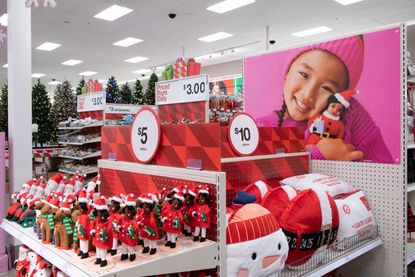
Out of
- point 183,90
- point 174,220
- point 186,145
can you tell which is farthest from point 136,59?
point 174,220

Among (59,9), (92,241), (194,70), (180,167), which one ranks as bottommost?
(92,241)

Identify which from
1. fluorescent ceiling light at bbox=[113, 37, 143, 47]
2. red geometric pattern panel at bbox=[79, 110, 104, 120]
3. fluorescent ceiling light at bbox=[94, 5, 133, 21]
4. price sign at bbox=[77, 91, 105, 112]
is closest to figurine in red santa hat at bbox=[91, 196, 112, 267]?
price sign at bbox=[77, 91, 105, 112]

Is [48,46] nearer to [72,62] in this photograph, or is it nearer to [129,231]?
[72,62]

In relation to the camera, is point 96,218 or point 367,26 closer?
point 96,218

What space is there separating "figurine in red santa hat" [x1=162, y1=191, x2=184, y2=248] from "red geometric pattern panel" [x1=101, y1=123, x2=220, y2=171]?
0.24m

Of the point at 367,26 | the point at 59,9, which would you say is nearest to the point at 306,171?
the point at 59,9

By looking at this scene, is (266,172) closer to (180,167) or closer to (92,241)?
(180,167)

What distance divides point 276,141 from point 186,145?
41.7 inches

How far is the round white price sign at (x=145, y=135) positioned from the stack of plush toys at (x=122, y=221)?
0.27 m

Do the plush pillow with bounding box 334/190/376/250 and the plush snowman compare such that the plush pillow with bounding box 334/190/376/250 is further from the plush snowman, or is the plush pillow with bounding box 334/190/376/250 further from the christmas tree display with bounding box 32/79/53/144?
the christmas tree display with bounding box 32/79/53/144

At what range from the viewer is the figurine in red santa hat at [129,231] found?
4.04ft

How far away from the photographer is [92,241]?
127 centimetres

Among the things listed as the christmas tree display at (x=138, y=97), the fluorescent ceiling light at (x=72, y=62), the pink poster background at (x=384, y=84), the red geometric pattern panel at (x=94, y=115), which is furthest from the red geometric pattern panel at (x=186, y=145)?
the fluorescent ceiling light at (x=72, y=62)

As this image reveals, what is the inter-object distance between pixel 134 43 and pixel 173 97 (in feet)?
19.5
